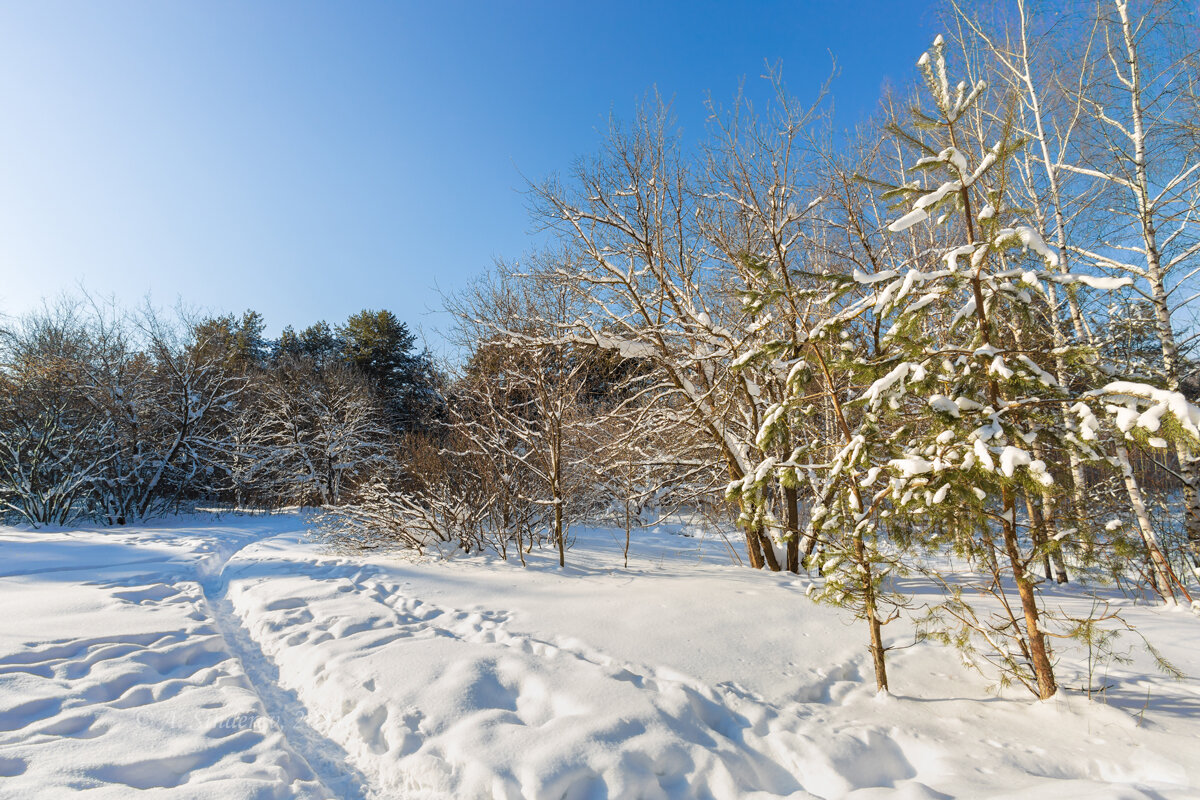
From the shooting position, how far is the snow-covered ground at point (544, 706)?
2.19m

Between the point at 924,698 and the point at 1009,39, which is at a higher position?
the point at 1009,39

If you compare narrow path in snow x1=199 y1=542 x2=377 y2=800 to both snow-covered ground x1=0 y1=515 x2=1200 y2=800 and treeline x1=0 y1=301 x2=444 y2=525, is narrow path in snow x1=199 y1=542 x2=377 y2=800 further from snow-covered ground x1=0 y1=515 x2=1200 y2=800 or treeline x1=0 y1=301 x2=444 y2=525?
treeline x1=0 y1=301 x2=444 y2=525

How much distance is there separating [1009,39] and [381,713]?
10.7 m

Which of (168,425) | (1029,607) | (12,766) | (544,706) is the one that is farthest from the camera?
(168,425)

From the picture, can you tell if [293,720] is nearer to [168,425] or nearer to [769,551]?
[769,551]

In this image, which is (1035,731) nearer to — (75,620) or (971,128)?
(75,620)

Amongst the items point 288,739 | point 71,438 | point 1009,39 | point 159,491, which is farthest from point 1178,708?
point 159,491

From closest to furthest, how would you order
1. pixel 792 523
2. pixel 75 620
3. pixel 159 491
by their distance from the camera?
pixel 75 620 → pixel 792 523 → pixel 159 491

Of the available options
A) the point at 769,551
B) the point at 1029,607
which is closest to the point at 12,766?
the point at 1029,607

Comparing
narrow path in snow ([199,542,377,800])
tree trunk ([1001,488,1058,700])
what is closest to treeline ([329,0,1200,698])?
tree trunk ([1001,488,1058,700])

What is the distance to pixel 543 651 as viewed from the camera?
11.7ft

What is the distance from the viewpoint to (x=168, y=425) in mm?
15539

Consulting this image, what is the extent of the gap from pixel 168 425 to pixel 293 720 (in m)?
17.1

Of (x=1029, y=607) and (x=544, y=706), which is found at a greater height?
(x=1029, y=607)
